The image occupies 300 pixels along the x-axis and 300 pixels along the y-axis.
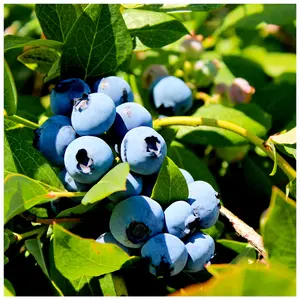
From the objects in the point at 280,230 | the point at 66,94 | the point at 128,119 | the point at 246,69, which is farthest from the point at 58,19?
the point at 246,69

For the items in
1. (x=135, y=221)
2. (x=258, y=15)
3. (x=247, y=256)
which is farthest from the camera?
(x=258, y=15)

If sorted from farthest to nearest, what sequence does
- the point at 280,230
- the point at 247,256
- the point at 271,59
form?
the point at 271,59, the point at 247,256, the point at 280,230

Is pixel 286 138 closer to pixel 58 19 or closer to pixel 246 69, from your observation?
pixel 58 19

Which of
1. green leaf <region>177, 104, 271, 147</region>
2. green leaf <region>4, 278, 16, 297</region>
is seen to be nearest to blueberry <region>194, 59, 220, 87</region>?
green leaf <region>177, 104, 271, 147</region>

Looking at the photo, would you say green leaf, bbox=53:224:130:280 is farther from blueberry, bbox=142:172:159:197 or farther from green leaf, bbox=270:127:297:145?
green leaf, bbox=270:127:297:145

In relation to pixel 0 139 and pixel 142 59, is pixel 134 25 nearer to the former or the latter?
pixel 142 59
